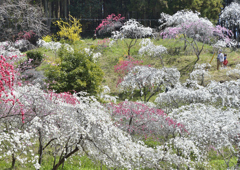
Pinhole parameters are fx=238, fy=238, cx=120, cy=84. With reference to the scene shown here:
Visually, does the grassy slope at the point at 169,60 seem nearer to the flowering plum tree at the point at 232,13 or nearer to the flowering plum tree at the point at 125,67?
the flowering plum tree at the point at 125,67

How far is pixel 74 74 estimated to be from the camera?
38.4ft

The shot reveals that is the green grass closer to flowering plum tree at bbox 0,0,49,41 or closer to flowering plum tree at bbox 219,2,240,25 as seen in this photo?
flowering plum tree at bbox 0,0,49,41

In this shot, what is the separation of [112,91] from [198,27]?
7.91 m

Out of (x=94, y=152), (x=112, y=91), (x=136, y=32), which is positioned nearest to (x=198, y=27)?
(x=136, y=32)

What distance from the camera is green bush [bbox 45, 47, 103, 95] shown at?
11.5 meters

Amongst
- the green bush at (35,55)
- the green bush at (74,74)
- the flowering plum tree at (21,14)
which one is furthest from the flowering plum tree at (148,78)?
the green bush at (35,55)

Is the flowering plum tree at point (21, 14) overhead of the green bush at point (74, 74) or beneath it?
overhead

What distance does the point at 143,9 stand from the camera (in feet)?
89.2

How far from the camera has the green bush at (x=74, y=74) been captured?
1150 cm

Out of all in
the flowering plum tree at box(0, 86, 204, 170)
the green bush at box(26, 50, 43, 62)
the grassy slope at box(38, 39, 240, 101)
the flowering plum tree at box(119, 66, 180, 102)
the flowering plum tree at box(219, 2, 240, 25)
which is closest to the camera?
the flowering plum tree at box(0, 86, 204, 170)

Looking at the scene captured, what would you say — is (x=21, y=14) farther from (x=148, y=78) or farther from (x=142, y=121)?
(x=142, y=121)

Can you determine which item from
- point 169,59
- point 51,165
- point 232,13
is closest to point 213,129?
point 51,165

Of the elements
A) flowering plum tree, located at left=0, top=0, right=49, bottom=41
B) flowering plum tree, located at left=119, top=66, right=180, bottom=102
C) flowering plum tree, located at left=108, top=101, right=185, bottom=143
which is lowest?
flowering plum tree, located at left=108, top=101, right=185, bottom=143

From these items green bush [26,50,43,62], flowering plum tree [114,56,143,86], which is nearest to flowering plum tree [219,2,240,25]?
flowering plum tree [114,56,143,86]
